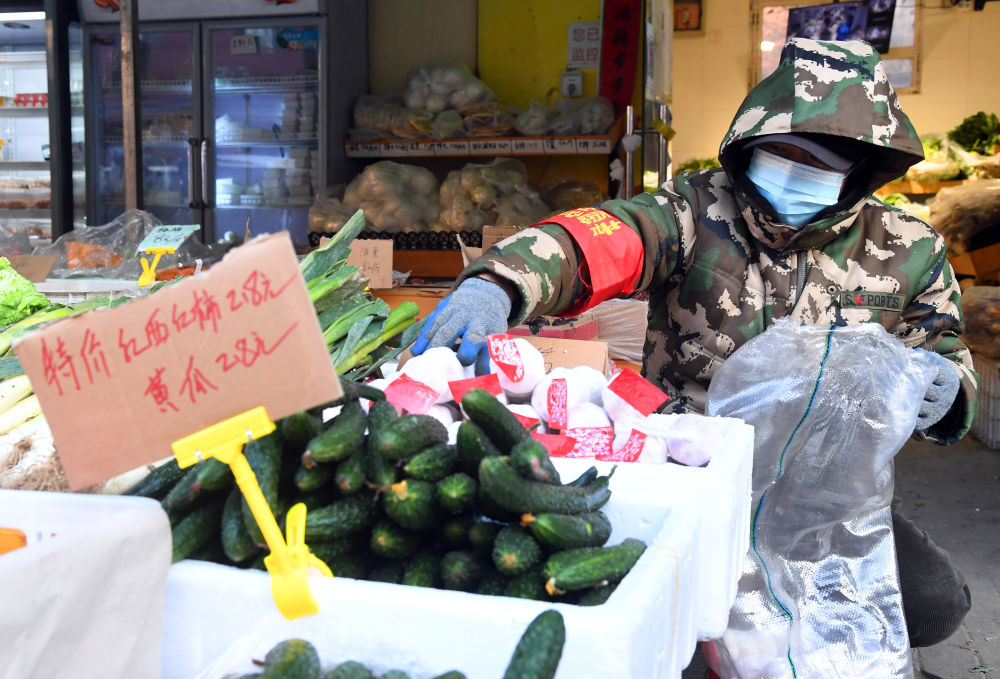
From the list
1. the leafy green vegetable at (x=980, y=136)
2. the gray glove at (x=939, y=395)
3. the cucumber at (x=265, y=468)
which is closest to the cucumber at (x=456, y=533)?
the cucumber at (x=265, y=468)

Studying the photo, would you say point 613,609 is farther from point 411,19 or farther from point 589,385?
point 411,19

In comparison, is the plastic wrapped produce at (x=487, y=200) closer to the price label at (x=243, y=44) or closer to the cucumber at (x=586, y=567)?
the price label at (x=243, y=44)

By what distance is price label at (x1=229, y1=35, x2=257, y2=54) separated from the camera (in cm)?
622

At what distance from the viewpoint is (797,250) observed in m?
2.28

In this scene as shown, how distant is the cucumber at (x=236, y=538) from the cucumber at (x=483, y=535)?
0.28 meters

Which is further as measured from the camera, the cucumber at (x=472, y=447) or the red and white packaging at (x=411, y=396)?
the red and white packaging at (x=411, y=396)

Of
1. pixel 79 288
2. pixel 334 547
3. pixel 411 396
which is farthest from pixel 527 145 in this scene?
pixel 334 547

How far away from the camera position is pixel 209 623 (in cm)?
101

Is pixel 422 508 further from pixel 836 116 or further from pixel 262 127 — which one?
pixel 262 127

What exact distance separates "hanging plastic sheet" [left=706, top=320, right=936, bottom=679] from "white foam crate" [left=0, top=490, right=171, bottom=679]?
4.05ft

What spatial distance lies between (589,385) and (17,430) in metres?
1.22

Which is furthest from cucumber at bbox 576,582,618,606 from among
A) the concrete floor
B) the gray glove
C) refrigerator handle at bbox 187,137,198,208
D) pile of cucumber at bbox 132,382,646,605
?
refrigerator handle at bbox 187,137,198,208

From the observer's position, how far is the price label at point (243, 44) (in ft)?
20.4

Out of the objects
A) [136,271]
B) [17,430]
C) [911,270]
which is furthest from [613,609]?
[136,271]
